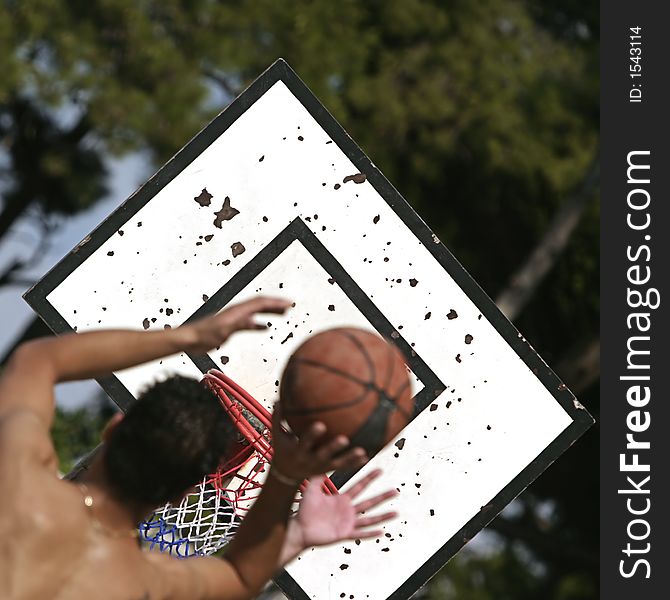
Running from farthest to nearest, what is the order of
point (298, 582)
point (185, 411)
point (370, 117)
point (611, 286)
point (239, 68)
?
point (370, 117) < point (239, 68) < point (611, 286) < point (298, 582) < point (185, 411)

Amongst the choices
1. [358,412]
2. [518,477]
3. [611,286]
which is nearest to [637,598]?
[611,286]

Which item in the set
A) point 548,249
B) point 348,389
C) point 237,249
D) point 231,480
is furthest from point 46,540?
point 548,249

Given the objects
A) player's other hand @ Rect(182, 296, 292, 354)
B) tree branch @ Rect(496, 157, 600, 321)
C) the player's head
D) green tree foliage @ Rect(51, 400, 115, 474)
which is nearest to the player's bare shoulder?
the player's head

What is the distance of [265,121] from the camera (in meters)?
5.09

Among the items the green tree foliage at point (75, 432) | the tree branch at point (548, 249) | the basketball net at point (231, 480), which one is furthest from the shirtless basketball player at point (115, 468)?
the tree branch at point (548, 249)

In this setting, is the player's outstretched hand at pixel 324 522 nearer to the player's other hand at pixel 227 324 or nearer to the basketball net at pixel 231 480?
the player's other hand at pixel 227 324

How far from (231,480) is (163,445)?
2.05 m

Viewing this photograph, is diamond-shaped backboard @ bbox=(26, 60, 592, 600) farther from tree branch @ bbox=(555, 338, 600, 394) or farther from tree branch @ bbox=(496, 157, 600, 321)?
tree branch @ bbox=(555, 338, 600, 394)

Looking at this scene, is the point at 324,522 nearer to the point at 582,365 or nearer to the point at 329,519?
the point at 329,519

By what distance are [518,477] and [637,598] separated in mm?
7308

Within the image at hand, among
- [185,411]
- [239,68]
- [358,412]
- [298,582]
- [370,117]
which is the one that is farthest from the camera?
[370,117]

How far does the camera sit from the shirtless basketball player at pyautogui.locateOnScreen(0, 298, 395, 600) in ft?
9.33

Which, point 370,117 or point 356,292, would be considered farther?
point 370,117

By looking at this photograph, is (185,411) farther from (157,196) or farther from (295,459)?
(157,196)
